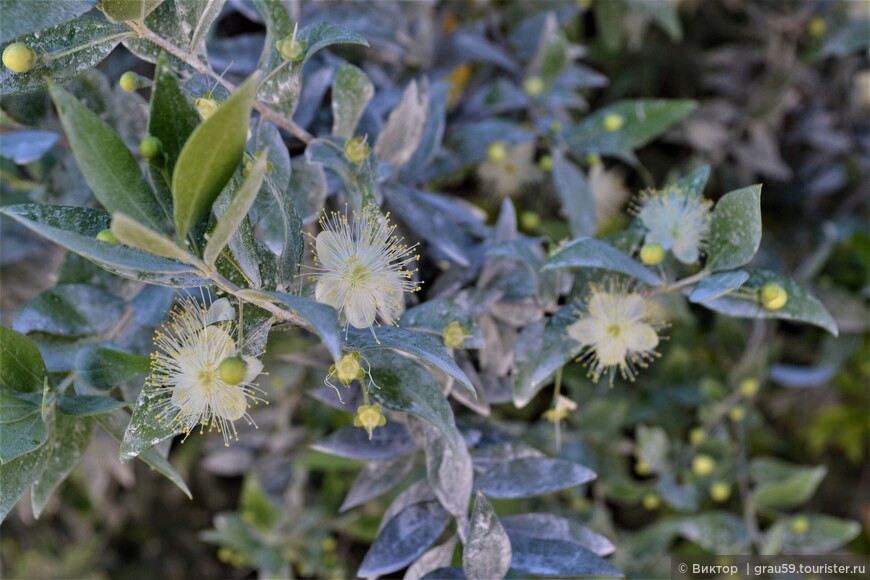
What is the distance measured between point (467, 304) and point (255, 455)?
0.91 metres

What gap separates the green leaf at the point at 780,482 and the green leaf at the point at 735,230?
68 cm

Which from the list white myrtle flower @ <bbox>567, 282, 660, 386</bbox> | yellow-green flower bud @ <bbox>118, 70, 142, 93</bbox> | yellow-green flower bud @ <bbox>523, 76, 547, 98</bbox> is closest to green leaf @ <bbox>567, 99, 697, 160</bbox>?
yellow-green flower bud @ <bbox>523, 76, 547, 98</bbox>

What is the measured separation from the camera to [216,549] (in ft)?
6.81

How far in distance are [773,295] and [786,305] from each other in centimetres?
5

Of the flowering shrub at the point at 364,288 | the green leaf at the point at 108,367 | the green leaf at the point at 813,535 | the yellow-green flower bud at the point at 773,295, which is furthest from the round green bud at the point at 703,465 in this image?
the green leaf at the point at 108,367

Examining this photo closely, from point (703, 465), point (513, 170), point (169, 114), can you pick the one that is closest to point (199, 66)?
point (169, 114)

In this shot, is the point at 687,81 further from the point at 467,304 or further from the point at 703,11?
the point at 467,304

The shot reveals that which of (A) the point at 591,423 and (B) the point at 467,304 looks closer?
(B) the point at 467,304

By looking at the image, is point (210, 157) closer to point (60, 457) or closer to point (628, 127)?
point (60, 457)

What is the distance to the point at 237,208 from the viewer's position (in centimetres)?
58

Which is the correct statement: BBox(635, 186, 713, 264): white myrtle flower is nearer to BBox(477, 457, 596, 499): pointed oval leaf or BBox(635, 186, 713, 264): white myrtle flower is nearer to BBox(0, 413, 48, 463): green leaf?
BBox(477, 457, 596, 499): pointed oval leaf

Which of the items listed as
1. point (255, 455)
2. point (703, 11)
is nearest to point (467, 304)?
point (255, 455)

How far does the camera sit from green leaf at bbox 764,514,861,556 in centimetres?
133

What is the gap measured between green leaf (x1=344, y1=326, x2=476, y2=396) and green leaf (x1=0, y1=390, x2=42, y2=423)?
374 mm
